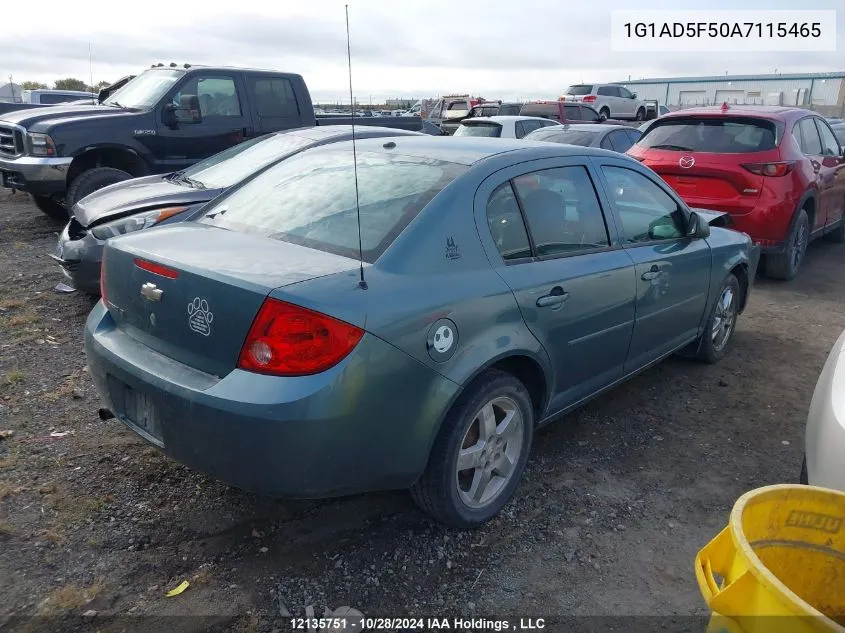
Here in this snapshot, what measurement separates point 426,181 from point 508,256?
0.49 meters

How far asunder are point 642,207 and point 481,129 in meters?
7.34

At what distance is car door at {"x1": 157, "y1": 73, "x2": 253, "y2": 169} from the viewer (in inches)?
321

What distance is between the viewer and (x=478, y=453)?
115 inches

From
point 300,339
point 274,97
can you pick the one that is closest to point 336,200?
point 300,339

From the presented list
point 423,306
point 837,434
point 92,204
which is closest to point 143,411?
point 423,306

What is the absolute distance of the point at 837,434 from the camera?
2.21 meters

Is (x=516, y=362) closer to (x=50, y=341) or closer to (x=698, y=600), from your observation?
(x=698, y=600)

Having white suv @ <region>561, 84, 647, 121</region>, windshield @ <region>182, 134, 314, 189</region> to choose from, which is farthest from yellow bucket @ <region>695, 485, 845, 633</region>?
white suv @ <region>561, 84, 647, 121</region>

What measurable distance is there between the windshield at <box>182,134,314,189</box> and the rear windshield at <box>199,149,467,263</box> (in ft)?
8.37

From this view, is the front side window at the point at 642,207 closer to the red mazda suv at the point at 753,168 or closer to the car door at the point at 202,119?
the red mazda suv at the point at 753,168

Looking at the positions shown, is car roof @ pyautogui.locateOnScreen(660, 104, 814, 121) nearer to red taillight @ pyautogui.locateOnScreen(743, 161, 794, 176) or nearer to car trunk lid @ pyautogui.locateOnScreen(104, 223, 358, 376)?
red taillight @ pyautogui.locateOnScreen(743, 161, 794, 176)

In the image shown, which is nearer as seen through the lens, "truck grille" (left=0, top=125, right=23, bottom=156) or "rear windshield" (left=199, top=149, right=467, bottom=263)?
"rear windshield" (left=199, top=149, right=467, bottom=263)

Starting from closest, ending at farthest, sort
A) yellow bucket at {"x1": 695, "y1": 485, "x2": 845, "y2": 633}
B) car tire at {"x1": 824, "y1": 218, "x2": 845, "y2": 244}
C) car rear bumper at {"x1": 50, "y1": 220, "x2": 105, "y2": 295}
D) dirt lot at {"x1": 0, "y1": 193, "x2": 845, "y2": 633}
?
yellow bucket at {"x1": 695, "y1": 485, "x2": 845, "y2": 633}
dirt lot at {"x1": 0, "y1": 193, "x2": 845, "y2": 633}
car rear bumper at {"x1": 50, "y1": 220, "x2": 105, "y2": 295}
car tire at {"x1": 824, "y1": 218, "x2": 845, "y2": 244}

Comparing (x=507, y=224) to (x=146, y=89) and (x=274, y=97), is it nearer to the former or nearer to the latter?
(x=274, y=97)
